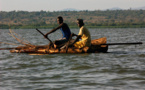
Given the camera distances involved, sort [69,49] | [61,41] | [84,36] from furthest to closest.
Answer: [61,41] < [69,49] < [84,36]

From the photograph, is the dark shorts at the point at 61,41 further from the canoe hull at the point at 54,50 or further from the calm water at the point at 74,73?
the calm water at the point at 74,73

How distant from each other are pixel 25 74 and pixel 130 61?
4.17m

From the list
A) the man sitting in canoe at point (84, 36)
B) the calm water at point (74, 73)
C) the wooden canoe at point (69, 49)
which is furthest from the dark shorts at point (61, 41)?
the calm water at point (74, 73)

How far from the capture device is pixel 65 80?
8.88 m

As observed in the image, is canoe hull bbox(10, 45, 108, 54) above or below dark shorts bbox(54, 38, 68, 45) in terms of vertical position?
below

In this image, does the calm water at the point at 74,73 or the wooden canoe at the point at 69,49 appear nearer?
the calm water at the point at 74,73

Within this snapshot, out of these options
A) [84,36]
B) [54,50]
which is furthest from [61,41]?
[84,36]

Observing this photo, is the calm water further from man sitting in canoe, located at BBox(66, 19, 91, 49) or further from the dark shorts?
the dark shorts

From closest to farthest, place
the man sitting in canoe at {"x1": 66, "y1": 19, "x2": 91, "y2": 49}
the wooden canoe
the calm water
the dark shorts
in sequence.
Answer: the calm water < the man sitting in canoe at {"x1": 66, "y1": 19, "x2": 91, "y2": 49} < the wooden canoe < the dark shorts

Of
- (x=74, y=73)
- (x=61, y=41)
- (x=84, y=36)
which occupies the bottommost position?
(x=74, y=73)

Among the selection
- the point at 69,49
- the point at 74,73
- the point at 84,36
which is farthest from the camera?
the point at 69,49

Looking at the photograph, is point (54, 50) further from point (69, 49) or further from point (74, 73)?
point (74, 73)

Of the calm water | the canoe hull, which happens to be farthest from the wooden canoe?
the calm water

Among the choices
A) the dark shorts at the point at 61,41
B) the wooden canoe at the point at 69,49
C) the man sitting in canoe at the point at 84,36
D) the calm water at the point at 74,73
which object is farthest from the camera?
the dark shorts at the point at 61,41
